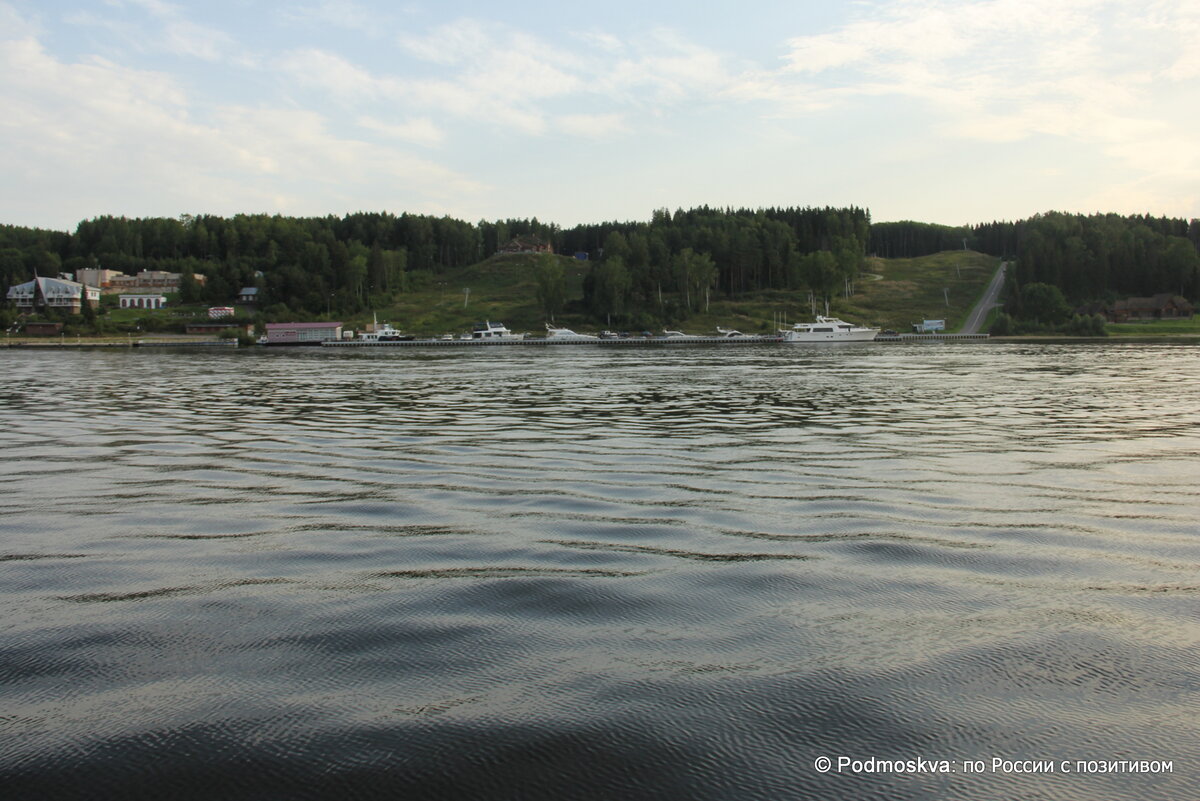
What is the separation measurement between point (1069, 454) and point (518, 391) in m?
30.3

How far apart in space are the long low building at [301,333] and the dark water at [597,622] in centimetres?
15157

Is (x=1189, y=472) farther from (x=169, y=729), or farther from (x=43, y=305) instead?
(x=43, y=305)

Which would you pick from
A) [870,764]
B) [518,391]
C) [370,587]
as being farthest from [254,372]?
[870,764]

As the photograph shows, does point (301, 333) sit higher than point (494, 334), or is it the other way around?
point (301, 333)

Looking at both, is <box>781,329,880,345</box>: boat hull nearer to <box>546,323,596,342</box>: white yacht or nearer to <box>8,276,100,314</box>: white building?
<box>546,323,596,342</box>: white yacht

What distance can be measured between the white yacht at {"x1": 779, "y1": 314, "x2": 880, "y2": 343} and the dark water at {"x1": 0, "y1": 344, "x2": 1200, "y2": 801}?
126977 mm

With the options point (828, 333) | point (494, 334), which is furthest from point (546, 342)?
point (828, 333)

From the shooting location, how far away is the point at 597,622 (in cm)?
947

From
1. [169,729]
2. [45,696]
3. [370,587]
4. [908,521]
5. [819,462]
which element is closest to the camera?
[169,729]

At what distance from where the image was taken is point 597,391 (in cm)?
4641

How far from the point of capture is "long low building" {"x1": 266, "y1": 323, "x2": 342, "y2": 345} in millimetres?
168875

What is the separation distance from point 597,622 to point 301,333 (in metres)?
172

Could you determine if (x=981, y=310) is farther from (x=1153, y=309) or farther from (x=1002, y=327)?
(x=1153, y=309)

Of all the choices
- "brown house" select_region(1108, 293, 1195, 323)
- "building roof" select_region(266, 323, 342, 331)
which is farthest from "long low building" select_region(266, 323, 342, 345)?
"brown house" select_region(1108, 293, 1195, 323)
